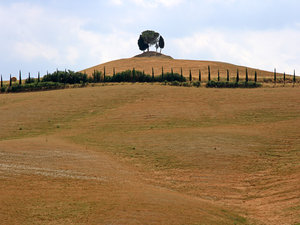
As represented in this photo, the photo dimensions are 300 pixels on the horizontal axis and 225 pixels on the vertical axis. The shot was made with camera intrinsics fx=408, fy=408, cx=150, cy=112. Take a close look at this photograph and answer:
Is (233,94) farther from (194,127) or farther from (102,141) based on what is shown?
(102,141)

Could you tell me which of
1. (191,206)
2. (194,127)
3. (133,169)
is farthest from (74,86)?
(191,206)

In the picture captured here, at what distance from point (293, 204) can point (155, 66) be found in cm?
8486

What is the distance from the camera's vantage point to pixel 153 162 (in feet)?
93.6

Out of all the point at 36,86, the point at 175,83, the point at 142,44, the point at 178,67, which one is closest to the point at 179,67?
the point at 178,67

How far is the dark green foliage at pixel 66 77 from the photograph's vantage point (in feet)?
245

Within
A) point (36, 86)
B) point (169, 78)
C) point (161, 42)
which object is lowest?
point (36, 86)

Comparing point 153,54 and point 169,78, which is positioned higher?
point 153,54

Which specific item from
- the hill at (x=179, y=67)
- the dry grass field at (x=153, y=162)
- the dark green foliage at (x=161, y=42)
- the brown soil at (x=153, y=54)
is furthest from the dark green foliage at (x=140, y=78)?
the dark green foliage at (x=161, y=42)

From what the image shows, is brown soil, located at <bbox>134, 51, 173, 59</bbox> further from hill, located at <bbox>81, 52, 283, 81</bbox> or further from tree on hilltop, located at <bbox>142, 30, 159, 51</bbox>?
hill, located at <bbox>81, 52, 283, 81</bbox>

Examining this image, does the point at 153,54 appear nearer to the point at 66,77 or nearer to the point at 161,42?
the point at 161,42

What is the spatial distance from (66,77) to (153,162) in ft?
164

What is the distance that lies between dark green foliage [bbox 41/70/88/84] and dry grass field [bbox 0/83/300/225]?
74.4ft

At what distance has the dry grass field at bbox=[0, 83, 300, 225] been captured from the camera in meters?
18.7

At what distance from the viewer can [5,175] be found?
2292cm
